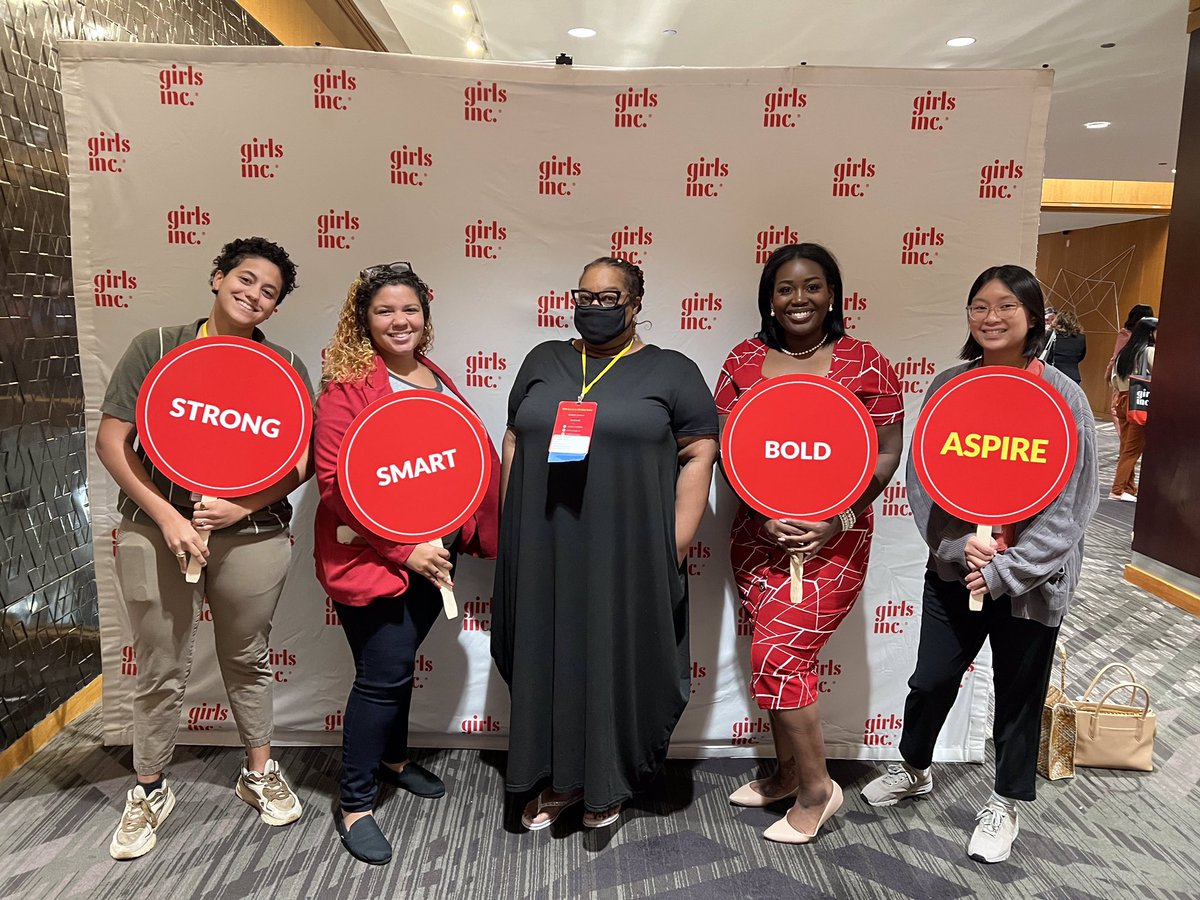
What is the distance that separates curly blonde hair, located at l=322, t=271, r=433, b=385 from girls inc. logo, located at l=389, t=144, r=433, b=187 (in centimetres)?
53

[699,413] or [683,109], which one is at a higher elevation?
[683,109]

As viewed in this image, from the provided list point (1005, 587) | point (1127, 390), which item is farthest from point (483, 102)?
point (1127, 390)

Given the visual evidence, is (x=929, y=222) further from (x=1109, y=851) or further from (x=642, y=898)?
(x=642, y=898)

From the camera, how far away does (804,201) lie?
2.29m

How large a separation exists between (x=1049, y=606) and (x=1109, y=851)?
84 cm

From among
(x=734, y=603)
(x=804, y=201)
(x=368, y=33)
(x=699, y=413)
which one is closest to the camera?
(x=699, y=413)

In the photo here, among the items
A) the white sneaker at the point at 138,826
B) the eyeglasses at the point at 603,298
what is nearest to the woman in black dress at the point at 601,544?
the eyeglasses at the point at 603,298

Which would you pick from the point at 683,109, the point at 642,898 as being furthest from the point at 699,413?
the point at 642,898

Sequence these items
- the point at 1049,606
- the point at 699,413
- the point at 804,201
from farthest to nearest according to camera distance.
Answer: the point at 804,201 → the point at 699,413 → the point at 1049,606

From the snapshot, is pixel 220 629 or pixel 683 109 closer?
pixel 220 629

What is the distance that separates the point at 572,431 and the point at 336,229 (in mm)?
1080

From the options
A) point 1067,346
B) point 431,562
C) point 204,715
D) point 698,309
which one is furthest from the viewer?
point 1067,346

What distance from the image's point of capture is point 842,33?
4.68m

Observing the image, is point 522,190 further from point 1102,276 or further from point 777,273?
point 1102,276
